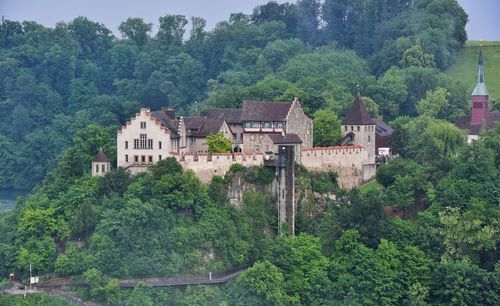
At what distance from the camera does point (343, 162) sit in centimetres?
7312

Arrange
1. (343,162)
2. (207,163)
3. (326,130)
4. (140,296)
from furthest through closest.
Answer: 1. (326,130)
2. (343,162)
3. (207,163)
4. (140,296)

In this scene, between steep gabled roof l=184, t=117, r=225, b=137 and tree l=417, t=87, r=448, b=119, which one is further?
tree l=417, t=87, r=448, b=119

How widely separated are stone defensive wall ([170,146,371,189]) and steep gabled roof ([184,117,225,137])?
2.48 m

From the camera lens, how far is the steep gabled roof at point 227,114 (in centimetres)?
7231

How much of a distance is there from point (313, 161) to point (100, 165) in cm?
982

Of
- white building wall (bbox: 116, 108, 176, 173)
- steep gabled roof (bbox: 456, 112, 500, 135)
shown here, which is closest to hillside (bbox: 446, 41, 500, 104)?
steep gabled roof (bbox: 456, 112, 500, 135)

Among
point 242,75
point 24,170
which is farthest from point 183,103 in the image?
point 24,170

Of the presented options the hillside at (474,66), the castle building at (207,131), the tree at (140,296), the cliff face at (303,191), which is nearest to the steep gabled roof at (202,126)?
the castle building at (207,131)

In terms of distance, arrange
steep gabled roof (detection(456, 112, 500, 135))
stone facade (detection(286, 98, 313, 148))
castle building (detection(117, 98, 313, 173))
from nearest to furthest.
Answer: castle building (detection(117, 98, 313, 173))
stone facade (detection(286, 98, 313, 148))
steep gabled roof (detection(456, 112, 500, 135))

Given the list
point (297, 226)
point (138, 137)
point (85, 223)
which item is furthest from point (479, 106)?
point (85, 223)

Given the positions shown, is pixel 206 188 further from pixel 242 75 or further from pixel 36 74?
pixel 36 74

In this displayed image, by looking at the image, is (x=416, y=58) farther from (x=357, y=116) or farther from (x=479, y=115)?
(x=357, y=116)

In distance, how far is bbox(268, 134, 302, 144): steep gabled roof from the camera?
230 ft

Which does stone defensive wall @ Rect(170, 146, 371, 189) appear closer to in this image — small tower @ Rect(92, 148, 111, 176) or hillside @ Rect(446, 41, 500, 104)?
small tower @ Rect(92, 148, 111, 176)
